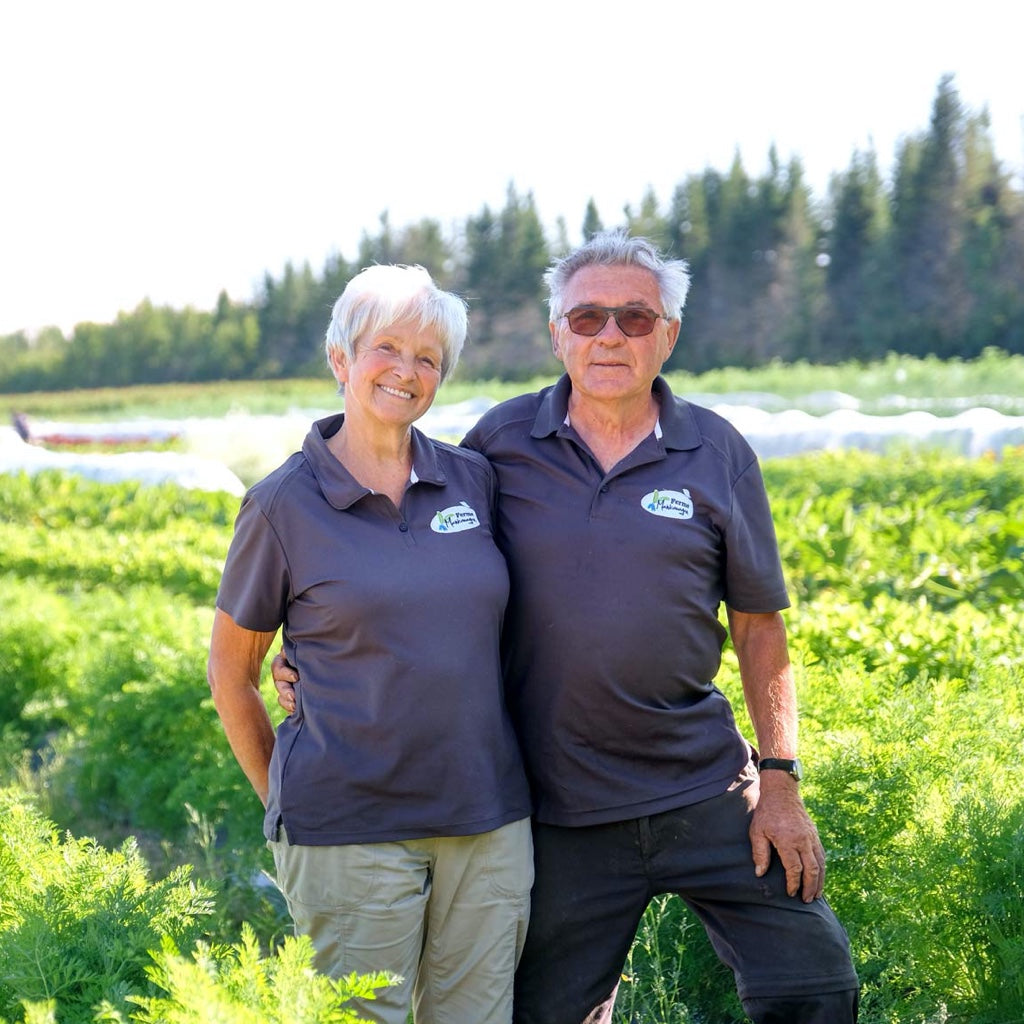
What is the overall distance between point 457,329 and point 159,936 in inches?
55.3

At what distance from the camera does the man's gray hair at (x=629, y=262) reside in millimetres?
2914

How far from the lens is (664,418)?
9.43 feet

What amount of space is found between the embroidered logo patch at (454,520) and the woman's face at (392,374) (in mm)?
212

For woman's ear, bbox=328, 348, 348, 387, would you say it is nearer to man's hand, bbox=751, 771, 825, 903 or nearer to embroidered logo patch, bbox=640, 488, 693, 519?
embroidered logo patch, bbox=640, 488, 693, 519

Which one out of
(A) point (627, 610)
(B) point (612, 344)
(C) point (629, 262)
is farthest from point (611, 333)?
(A) point (627, 610)

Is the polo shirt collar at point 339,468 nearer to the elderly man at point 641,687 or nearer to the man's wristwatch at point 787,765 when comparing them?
the elderly man at point 641,687

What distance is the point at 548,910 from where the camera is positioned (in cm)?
277

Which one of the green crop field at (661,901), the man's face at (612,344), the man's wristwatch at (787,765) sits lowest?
the green crop field at (661,901)

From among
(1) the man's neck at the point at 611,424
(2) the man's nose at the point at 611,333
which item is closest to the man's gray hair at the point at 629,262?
(2) the man's nose at the point at 611,333

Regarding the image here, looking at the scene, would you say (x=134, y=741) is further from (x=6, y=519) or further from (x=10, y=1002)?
(x=6, y=519)

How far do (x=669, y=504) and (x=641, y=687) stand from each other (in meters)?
0.41

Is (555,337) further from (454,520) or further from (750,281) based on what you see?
(750,281)

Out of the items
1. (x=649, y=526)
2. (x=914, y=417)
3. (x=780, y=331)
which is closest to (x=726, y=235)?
(x=780, y=331)

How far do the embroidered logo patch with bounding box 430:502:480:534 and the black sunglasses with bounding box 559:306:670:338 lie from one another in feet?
1.72
